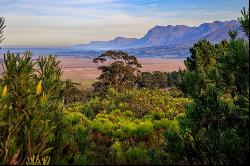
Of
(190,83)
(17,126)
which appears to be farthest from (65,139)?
(190,83)

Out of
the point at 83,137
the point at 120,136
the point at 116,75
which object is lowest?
the point at 116,75

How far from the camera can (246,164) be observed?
596 centimetres

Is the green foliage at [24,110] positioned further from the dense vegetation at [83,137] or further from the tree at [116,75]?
the tree at [116,75]

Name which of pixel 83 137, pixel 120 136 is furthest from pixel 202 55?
pixel 83 137

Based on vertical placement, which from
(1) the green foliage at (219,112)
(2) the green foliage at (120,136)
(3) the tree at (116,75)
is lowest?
(3) the tree at (116,75)

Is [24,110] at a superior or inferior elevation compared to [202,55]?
superior

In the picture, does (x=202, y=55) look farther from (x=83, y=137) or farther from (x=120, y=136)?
(x=83, y=137)

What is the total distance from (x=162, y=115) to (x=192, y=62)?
88.3ft

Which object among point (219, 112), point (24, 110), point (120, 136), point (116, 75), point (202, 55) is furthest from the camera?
point (116, 75)

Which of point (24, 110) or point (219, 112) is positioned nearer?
point (24, 110)

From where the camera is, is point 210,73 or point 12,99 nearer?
point 12,99

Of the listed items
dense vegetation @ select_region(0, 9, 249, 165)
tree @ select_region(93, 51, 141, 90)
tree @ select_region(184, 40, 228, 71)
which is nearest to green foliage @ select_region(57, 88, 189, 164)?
dense vegetation @ select_region(0, 9, 249, 165)

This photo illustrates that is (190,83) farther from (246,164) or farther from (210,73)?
(246,164)

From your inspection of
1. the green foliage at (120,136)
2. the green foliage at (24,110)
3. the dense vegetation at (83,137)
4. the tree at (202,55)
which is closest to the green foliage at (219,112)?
the dense vegetation at (83,137)
